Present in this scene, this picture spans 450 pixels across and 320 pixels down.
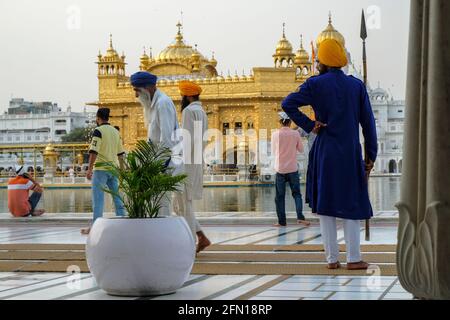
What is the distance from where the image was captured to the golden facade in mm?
49094

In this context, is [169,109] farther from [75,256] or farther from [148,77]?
[75,256]

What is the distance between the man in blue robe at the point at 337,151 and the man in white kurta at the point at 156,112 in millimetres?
1046

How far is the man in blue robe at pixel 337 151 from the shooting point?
477cm

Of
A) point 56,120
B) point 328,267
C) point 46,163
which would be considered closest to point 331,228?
point 328,267

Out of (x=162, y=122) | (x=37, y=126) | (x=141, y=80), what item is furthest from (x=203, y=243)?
(x=37, y=126)

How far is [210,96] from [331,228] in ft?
149

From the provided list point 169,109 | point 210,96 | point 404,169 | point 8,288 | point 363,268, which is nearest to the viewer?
point 404,169

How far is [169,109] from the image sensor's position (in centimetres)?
571

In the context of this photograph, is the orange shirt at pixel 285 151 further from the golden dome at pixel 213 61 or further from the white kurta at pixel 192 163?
the golden dome at pixel 213 61

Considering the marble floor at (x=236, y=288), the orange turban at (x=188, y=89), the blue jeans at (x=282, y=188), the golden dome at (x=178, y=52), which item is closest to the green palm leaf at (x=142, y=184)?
the marble floor at (x=236, y=288)

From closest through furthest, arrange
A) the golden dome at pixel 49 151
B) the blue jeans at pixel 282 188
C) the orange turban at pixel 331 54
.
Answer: the orange turban at pixel 331 54 < the blue jeans at pixel 282 188 < the golden dome at pixel 49 151

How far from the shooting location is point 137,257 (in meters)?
3.88

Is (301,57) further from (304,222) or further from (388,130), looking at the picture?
(304,222)
